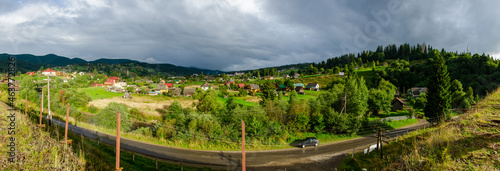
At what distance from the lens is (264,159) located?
67.2ft

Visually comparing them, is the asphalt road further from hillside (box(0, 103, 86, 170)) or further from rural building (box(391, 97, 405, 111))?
rural building (box(391, 97, 405, 111))

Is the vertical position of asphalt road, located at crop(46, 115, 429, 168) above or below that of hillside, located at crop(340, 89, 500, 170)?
below

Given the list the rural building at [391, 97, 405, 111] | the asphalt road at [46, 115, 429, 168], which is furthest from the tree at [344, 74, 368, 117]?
the rural building at [391, 97, 405, 111]

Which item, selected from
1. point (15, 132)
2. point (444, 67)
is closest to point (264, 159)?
point (15, 132)

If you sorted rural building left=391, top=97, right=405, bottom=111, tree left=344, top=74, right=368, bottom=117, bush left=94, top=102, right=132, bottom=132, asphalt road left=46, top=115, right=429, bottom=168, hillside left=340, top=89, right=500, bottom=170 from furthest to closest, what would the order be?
rural building left=391, top=97, right=405, bottom=111 → tree left=344, top=74, right=368, bottom=117 → bush left=94, top=102, right=132, bottom=132 → asphalt road left=46, top=115, right=429, bottom=168 → hillside left=340, top=89, right=500, bottom=170

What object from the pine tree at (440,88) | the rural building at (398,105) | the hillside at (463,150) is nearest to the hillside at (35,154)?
the hillside at (463,150)

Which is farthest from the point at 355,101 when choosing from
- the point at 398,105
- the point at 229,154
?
the point at 229,154

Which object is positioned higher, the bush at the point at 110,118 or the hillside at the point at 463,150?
the hillside at the point at 463,150

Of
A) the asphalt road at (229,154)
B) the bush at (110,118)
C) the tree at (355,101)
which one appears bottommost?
the asphalt road at (229,154)

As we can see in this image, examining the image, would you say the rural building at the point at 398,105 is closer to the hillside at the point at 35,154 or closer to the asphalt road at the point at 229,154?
the asphalt road at the point at 229,154

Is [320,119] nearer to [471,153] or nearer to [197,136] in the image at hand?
[197,136]

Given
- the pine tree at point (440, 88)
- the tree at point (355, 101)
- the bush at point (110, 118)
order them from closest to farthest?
1. the bush at point (110, 118)
2. the pine tree at point (440, 88)
3. the tree at point (355, 101)

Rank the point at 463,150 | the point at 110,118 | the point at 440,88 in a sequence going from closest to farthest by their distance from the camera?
the point at 463,150
the point at 110,118
the point at 440,88

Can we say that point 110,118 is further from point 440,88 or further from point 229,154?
point 440,88
